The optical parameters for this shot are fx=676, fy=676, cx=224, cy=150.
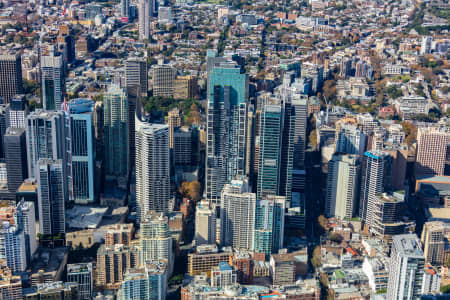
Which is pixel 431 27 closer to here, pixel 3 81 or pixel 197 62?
pixel 197 62

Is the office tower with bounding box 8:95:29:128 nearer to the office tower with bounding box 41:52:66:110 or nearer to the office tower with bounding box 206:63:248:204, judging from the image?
the office tower with bounding box 41:52:66:110

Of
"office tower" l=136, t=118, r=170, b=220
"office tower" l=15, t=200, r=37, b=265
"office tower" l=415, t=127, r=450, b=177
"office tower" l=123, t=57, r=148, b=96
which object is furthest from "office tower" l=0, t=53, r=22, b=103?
"office tower" l=415, t=127, r=450, b=177

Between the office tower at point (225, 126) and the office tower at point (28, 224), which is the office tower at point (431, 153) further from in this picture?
the office tower at point (28, 224)

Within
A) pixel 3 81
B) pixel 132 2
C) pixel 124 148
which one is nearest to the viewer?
pixel 124 148

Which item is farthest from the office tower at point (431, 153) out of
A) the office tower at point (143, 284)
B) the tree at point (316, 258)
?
the office tower at point (143, 284)

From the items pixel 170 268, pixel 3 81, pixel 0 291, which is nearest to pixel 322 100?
pixel 3 81

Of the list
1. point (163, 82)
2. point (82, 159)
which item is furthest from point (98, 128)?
point (163, 82)
